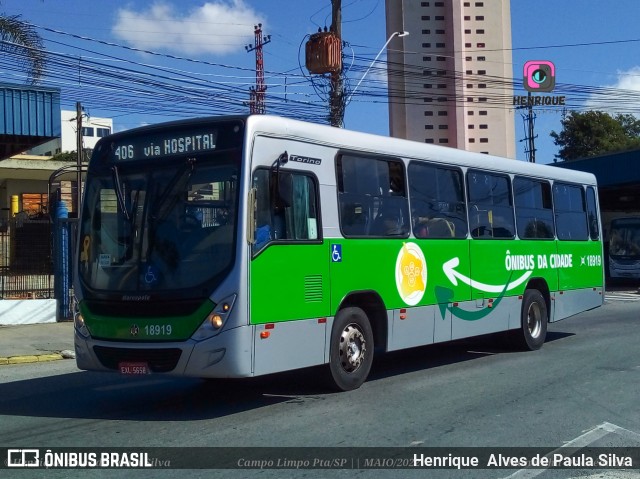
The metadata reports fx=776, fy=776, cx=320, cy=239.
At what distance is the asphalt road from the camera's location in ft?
23.5

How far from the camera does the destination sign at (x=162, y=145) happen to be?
838cm

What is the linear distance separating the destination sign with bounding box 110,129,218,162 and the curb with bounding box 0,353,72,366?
243 inches

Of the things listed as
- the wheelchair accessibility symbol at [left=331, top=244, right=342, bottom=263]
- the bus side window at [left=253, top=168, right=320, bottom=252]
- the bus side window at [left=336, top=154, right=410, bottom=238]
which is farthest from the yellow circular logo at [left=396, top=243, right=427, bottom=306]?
the bus side window at [left=253, top=168, right=320, bottom=252]

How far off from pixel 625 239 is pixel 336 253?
27.8 meters

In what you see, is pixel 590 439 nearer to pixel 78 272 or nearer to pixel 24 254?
pixel 78 272

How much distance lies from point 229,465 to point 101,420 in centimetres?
239

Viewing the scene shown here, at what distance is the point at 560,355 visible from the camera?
12.9 meters

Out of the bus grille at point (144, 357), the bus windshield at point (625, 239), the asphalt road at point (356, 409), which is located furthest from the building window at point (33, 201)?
the bus grille at point (144, 357)

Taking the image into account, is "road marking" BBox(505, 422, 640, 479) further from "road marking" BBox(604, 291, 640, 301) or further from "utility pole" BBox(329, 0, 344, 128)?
"road marking" BBox(604, 291, 640, 301)

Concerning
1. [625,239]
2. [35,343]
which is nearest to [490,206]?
[35,343]

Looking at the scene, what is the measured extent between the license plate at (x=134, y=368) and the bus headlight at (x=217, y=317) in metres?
0.76

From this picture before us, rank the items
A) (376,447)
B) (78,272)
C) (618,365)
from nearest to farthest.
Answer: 1. (376,447)
2. (78,272)
3. (618,365)

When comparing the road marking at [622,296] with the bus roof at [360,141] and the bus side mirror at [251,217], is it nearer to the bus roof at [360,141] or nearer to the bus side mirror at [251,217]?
the bus roof at [360,141]

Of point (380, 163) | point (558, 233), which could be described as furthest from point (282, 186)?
point (558, 233)
